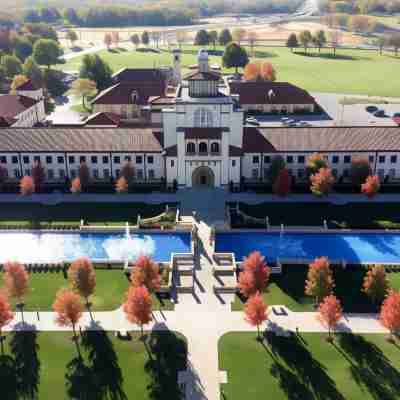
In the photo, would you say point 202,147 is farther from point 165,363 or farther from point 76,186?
point 165,363

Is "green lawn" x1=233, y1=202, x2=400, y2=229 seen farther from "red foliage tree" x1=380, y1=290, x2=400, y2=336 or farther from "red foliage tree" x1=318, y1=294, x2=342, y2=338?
"red foliage tree" x1=380, y1=290, x2=400, y2=336

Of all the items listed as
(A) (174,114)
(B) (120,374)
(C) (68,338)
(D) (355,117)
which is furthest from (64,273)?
(D) (355,117)

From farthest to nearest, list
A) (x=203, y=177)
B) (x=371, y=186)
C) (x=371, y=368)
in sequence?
(x=203, y=177) → (x=371, y=186) → (x=371, y=368)

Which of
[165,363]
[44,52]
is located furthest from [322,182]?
[44,52]

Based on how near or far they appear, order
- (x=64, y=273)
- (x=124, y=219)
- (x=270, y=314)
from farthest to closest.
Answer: (x=124, y=219) < (x=64, y=273) < (x=270, y=314)

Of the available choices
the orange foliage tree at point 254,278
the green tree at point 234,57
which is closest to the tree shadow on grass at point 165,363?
the orange foliage tree at point 254,278

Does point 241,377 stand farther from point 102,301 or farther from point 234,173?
point 234,173

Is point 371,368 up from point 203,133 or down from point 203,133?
down
